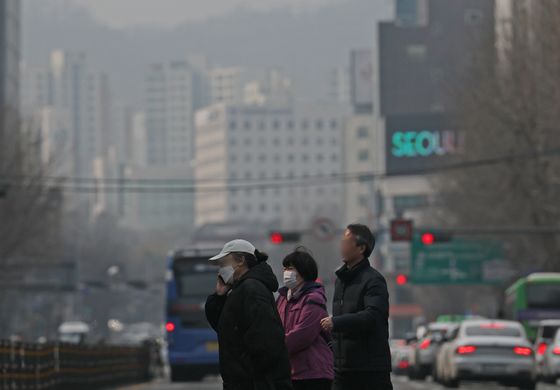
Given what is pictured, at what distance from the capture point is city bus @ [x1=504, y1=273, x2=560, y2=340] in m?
59.1

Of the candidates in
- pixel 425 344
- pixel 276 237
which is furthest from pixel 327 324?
pixel 276 237

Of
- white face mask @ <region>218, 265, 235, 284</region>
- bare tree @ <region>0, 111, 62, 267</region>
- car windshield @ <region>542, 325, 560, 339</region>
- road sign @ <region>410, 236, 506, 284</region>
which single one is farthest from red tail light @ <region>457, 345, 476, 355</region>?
road sign @ <region>410, 236, 506, 284</region>

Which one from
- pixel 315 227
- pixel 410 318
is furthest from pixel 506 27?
pixel 410 318

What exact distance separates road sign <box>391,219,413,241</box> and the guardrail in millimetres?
12368

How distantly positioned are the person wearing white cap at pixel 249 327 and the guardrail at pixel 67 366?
13248 mm

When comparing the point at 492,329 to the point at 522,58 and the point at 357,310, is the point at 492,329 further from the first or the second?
the point at 522,58

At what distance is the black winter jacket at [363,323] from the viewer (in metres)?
14.5

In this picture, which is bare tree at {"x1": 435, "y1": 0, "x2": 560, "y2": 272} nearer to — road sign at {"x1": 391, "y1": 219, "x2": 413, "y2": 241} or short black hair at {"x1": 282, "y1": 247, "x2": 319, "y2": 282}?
road sign at {"x1": 391, "y1": 219, "x2": 413, "y2": 241}

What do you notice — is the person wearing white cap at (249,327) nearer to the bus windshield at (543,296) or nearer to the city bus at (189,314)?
the city bus at (189,314)

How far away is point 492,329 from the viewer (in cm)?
3803

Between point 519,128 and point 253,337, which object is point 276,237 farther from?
point 253,337

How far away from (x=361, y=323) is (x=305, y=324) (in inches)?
23.8

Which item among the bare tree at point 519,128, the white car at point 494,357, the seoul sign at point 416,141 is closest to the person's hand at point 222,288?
the white car at point 494,357

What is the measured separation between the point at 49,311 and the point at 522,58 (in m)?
76.4
